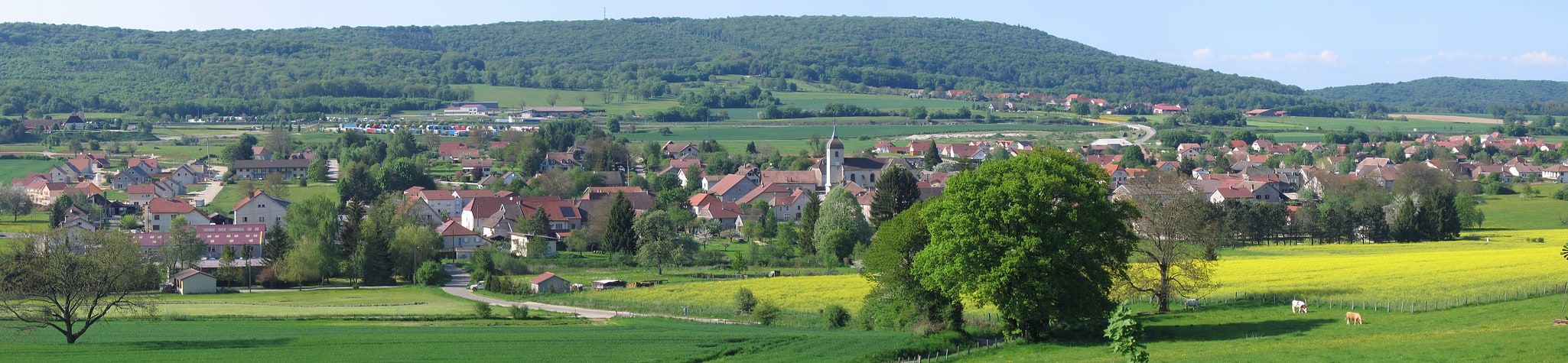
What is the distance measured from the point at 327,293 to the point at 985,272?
2535 cm

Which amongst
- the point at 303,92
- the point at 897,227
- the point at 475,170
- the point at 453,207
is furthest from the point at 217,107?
the point at 897,227

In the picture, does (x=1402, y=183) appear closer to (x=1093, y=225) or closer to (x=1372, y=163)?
(x=1372, y=163)

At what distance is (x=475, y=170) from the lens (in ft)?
294

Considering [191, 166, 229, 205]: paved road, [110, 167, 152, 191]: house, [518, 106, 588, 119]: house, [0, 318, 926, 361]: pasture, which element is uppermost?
[518, 106, 588, 119]: house

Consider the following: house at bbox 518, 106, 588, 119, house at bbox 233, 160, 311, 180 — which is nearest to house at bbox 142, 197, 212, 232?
house at bbox 233, 160, 311, 180

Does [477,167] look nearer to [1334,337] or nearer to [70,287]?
[70,287]

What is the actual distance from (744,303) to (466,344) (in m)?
9.85

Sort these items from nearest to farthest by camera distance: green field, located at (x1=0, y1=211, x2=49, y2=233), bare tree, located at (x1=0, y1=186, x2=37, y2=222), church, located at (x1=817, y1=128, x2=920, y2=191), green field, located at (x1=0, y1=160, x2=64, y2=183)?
1. green field, located at (x1=0, y1=211, x2=49, y2=233)
2. bare tree, located at (x1=0, y1=186, x2=37, y2=222)
3. church, located at (x1=817, y1=128, x2=920, y2=191)
4. green field, located at (x1=0, y1=160, x2=64, y2=183)

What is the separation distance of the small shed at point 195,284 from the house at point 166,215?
17504mm

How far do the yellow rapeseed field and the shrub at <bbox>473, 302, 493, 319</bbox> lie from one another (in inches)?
692

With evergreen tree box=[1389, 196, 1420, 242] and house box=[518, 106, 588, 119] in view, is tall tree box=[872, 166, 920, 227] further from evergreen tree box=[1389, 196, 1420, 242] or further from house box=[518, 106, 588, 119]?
house box=[518, 106, 588, 119]

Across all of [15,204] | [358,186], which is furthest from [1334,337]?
[15,204]

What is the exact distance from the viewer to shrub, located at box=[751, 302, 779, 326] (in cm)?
3319

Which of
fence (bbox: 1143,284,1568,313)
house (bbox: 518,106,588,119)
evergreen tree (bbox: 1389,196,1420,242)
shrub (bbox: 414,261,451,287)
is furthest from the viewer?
house (bbox: 518,106,588,119)
